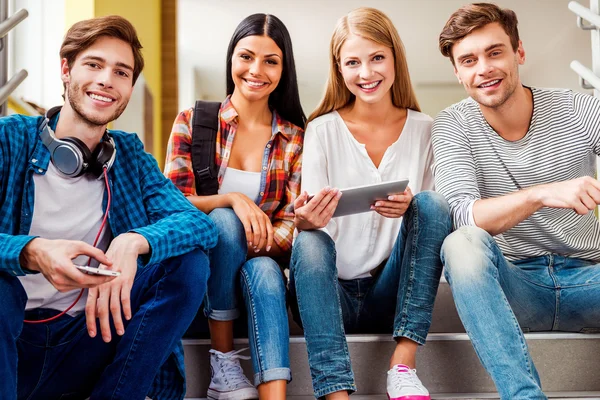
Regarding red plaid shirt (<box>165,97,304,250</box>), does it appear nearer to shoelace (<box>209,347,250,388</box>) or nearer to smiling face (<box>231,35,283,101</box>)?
smiling face (<box>231,35,283,101</box>)

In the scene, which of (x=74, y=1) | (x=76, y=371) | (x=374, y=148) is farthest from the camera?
(x=74, y=1)

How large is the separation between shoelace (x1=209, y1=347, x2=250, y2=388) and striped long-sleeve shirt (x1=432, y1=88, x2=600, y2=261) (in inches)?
27.4

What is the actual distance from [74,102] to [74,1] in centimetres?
255

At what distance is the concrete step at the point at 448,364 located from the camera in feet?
5.34

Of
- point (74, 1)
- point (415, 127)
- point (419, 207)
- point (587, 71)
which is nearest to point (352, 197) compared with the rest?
point (419, 207)

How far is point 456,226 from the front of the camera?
1.59 metres

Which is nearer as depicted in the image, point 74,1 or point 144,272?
point 144,272

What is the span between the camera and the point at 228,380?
1536 millimetres

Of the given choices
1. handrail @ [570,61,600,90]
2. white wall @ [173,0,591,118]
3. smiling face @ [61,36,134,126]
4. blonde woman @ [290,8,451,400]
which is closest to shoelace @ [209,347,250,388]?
blonde woman @ [290,8,451,400]

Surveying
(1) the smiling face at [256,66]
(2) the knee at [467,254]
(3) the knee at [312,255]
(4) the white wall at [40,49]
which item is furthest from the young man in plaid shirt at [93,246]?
(4) the white wall at [40,49]

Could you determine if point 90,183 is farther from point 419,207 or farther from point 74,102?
point 419,207

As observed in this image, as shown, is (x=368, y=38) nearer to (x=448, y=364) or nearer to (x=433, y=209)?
(x=433, y=209)

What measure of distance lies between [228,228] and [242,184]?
1.07ft

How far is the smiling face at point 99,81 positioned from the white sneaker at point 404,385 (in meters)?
0.90
